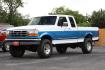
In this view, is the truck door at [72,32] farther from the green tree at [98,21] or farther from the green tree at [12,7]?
the green tree at [12,7]

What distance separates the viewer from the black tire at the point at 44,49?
59.8ft

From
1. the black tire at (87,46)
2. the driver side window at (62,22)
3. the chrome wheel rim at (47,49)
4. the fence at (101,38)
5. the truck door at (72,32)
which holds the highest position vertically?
the driver side window at (62,22)

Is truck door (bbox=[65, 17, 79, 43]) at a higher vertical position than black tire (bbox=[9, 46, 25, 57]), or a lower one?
higher

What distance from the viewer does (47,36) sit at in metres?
18.7

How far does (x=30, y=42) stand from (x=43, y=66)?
10.8 feet

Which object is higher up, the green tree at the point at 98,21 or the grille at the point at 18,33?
the grille at the point at 18,33

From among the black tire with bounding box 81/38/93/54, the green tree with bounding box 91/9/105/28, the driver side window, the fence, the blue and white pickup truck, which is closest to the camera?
the blue and white pickup truck

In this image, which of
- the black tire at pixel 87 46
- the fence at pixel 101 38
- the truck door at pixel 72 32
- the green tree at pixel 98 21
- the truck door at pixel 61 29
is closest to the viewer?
the truck door at pixel 61 29

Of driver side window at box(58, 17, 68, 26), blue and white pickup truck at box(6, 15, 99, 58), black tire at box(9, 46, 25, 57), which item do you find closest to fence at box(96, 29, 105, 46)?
blue and white pickup truck at box(6, 15, 99, 58)

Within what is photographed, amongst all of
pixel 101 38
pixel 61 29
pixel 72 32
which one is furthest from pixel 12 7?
pixel 61 29

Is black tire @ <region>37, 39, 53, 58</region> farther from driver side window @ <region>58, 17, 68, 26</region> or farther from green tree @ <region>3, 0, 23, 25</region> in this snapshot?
green tree @ <region>3, 0, 23, 25</region>

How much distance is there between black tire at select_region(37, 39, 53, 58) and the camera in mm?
18219

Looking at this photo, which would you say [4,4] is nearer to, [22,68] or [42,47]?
[42,47]

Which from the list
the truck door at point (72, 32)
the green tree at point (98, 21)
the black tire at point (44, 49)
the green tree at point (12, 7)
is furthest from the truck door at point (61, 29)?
the green tree at point (12, 7)
